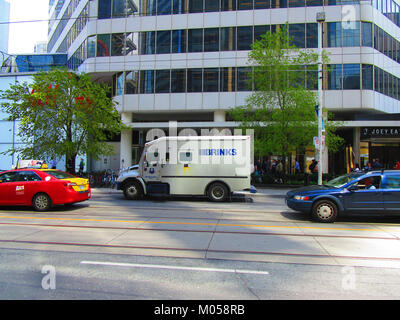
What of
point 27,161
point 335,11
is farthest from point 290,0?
point 27,161

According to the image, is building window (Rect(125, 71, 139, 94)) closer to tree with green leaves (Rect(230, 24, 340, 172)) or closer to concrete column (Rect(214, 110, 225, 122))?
concrete column (Rect(214, 110, 225, 122))

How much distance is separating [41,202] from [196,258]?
722 centimetres

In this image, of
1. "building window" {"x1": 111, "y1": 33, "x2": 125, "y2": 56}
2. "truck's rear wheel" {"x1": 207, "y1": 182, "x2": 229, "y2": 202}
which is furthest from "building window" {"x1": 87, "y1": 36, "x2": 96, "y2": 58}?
"truck's rear wheel" {"x1": 207, "y1": 182, "x2": 229, "y2": 202}

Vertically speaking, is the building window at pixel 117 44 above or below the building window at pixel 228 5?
below

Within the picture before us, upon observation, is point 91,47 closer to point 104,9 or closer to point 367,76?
point 104,9

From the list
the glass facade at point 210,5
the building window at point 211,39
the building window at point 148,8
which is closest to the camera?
the glass facade at point 210,5

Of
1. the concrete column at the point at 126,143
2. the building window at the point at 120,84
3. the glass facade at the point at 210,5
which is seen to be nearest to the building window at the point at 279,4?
the glass facade at the point at 210,5

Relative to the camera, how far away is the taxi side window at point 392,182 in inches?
327

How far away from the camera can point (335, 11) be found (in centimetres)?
2461

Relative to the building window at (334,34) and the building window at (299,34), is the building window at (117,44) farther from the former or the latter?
the building window at (334,34)

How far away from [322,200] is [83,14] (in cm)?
3187

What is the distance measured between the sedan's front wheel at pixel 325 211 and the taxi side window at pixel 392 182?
5.34 ft

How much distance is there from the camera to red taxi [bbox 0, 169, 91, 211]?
9836 millimetres

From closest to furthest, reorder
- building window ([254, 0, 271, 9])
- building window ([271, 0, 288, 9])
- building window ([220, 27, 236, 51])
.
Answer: building window ([271, 0, 288, 9]) < building window ([254, 0, 271, 9]) < building window ([220, 27, 236, 51])
